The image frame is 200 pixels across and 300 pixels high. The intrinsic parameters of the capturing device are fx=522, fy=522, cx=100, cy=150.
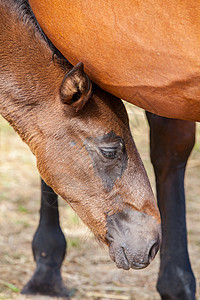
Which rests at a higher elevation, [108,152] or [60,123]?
[60,123]

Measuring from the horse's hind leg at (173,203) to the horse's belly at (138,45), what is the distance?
3.22 feet

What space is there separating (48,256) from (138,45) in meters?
1.67

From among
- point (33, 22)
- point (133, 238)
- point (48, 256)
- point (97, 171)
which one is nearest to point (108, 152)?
point (97, 171)

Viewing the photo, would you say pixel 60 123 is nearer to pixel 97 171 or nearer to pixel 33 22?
pixel 97 171

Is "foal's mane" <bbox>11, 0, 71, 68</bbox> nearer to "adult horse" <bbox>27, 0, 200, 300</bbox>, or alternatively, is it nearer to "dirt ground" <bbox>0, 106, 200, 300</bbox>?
A: "adult horse" <bbox>27, 0, 200, 300</bbox>

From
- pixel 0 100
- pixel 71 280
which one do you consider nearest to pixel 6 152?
pixel 71 280

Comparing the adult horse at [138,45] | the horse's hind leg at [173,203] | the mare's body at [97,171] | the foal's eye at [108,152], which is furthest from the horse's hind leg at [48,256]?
the adult horse at [138,45]

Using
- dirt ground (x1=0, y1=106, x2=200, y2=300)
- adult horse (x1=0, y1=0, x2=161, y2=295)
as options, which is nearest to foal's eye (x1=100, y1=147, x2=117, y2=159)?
adult horse (x1=0, y1=0, x2=161, y2=295)

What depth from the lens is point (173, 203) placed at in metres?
2.79

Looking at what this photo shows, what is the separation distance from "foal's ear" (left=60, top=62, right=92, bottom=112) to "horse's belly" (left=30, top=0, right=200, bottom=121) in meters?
0.04

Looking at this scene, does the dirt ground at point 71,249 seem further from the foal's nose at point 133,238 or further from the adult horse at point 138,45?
the adult horse at point 138,45

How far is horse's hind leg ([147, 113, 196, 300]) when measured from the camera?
2730 mm

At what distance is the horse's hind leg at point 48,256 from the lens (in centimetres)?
294

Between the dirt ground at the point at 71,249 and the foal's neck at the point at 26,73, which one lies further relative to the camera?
the dirt ground at the point at 71,249
